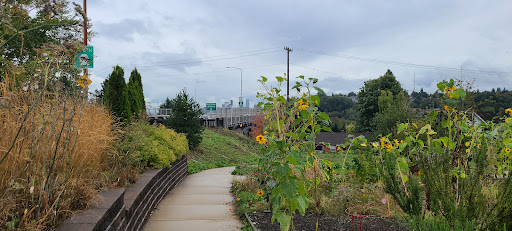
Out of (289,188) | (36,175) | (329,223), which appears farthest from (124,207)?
(329,223)

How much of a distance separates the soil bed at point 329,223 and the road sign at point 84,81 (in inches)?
103

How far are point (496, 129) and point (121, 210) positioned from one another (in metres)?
5.76

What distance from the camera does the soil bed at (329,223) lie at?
4.45m

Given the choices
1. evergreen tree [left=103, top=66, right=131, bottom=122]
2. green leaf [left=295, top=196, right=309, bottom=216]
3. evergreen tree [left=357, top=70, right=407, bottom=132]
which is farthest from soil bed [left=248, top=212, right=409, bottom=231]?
evergreen tree [left=357, top=70, right=407, bottom=132]

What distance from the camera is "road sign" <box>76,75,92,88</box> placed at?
3.61 m

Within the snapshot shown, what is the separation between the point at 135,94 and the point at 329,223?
21.2ft

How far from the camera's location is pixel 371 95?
40781 millimetres

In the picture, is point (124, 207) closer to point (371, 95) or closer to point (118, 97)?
point (118, 97)

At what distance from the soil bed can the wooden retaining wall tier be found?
1.52 m

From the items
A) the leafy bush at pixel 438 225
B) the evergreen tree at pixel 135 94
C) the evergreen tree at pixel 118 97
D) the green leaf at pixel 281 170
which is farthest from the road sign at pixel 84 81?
the evergreen tree at pixel 135 94

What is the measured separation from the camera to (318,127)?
3916 millimetres

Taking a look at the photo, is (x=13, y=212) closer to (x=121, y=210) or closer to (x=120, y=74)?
(x=121, y=210)

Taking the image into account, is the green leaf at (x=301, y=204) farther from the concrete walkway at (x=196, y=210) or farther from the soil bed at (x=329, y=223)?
the concrete walkway at (x=196, y=210)

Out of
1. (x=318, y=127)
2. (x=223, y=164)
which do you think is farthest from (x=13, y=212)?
(x=223, y=164)
